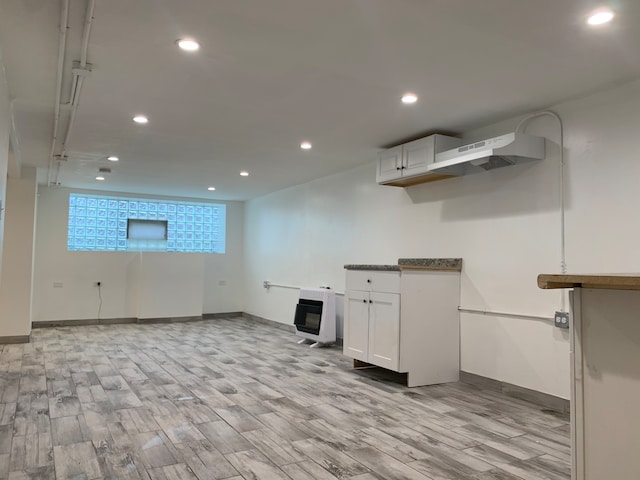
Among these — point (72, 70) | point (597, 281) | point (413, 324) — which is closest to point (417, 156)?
point (413, 324)

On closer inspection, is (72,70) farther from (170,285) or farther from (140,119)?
(170,285)

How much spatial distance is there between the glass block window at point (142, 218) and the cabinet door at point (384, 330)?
18.8ft

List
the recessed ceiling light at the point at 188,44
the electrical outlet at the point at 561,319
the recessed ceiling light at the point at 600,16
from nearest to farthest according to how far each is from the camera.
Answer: the recessed ceiling light at the point at 600,16 → the recessed ceiling light at the point at 188,44 → the electrical outlet at the point at 561,319

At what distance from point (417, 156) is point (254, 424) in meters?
2.81

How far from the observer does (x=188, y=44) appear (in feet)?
8.99

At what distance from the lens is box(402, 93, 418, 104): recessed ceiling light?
3.51m

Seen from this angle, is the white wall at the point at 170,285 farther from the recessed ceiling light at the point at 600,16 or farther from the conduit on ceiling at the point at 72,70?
the recessed ceiling light at the point at 600,16

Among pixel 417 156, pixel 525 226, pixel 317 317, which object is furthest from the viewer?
pixel 317 317

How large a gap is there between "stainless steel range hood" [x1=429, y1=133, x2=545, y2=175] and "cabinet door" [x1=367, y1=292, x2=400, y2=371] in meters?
1.28

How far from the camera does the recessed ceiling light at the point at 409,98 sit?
3.51 metres

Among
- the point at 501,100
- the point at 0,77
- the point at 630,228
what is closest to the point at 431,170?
the point at 501,100

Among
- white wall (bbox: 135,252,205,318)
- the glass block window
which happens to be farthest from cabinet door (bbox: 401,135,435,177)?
the glass block window

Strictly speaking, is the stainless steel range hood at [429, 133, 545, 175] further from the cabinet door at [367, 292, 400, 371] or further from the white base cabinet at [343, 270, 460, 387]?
the cabinet door at [367, 292, 400, 371]

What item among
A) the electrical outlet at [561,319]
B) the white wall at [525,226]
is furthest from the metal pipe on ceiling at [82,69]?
the electrical outlet at [561,319]
